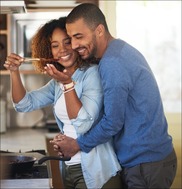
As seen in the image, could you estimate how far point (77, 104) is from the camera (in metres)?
1.67

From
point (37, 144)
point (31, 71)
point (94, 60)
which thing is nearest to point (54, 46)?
point (94, 60)

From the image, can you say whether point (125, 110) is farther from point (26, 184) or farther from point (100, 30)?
point (26, 184)

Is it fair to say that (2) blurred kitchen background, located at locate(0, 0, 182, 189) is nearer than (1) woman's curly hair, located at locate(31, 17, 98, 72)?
No

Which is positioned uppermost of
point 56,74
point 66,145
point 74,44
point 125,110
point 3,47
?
point 3,47

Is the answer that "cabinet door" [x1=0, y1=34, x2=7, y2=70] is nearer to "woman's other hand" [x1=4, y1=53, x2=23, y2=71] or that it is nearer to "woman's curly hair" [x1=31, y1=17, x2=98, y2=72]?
"woman's curly hair" [x1=31, y1=17, x2=98, y2=72]

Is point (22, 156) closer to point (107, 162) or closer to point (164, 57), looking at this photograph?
point (107, 162)

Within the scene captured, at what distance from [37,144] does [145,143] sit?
4.68 feet

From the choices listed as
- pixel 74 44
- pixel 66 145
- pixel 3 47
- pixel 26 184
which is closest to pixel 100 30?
pixel 74 44

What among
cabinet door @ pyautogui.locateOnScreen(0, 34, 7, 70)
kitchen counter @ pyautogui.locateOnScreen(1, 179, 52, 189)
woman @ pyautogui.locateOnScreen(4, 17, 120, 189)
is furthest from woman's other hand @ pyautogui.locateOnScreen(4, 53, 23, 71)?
cabinet door @ pyautogui.locateOnScreen(0, 34, 7, 70)

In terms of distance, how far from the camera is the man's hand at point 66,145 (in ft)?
5.82

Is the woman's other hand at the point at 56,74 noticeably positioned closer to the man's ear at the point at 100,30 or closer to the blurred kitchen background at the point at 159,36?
the man's ear at the point at 100,30

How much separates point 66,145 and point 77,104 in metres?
0.21

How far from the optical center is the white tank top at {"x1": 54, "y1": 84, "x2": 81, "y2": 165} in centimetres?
Result: 181

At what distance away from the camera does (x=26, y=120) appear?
415 centimetres
